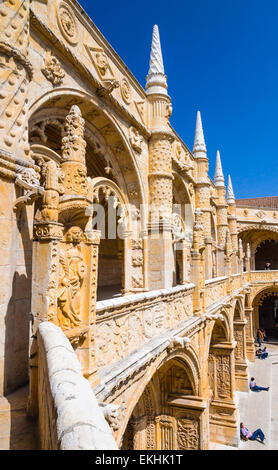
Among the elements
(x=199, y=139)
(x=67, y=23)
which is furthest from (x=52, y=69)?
(x=199, y=139)

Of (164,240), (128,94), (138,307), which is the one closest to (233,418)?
(164,240)

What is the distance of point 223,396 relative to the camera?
14266 millimetres

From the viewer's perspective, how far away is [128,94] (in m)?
8.32

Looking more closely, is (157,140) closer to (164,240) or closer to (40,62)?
(164,240)

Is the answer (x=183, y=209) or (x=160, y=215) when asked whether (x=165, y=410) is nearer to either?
(x=160, y=215)

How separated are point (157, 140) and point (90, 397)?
28.3ft

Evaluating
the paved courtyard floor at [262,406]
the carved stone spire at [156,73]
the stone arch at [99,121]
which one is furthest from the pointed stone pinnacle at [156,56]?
the paved courtyard floor at [262,406]

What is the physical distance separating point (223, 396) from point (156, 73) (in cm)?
1375

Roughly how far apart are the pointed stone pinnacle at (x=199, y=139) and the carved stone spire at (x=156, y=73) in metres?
6.31

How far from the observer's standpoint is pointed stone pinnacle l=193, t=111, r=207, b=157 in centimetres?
1565

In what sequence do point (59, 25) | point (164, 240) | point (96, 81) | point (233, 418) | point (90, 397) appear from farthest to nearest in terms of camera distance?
point (233, 418) → point (164, 240) → point (96, 81) → point (59, 25) → point (90, 397)

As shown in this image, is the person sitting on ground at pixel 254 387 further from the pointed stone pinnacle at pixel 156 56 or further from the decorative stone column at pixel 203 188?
the pointed stone pinnacle at pixel 156 56

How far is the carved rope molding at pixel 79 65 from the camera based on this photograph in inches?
196

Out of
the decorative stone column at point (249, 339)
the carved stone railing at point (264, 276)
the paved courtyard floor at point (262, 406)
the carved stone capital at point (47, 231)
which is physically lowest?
the paved courtyard floor at point (262, 406)
